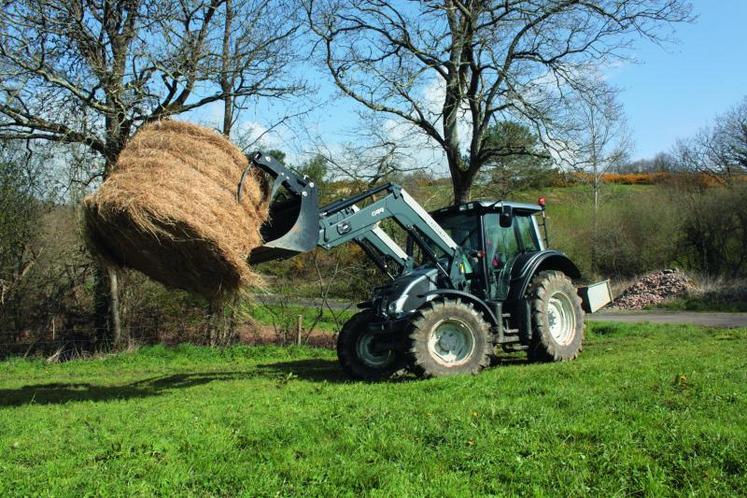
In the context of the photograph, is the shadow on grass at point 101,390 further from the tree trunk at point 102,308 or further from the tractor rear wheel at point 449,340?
the tree trunk at point 102,308

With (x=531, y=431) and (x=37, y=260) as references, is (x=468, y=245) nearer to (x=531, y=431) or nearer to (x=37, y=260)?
(x=531, y=431)

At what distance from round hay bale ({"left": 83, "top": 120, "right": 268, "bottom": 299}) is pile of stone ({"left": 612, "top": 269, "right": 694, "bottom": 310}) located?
72.3 feet

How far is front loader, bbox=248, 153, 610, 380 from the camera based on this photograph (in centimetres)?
853

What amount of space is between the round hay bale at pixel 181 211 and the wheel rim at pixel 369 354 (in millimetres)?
3114

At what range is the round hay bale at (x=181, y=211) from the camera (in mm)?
6457

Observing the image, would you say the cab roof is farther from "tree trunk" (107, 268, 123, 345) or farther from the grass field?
"tree trunk" (107, 268, 123, 345)

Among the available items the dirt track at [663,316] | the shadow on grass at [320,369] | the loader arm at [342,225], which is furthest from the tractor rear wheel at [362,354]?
the dirt track at [663,316]

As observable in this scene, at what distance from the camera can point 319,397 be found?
7578mm

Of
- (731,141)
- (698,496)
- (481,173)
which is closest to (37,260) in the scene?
(481,173)

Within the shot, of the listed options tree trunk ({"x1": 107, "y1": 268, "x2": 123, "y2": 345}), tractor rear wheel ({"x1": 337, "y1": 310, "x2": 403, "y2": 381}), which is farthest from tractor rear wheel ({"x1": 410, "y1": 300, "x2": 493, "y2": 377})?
tree trunk ({"x1": 107, "y1": 268, "x2": 123, "y2": 345})

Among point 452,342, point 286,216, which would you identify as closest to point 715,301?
point 452,342

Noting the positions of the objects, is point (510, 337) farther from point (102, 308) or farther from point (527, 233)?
point (102, 308)

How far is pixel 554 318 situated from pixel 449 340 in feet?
7.13

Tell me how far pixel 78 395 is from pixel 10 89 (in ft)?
22.0
